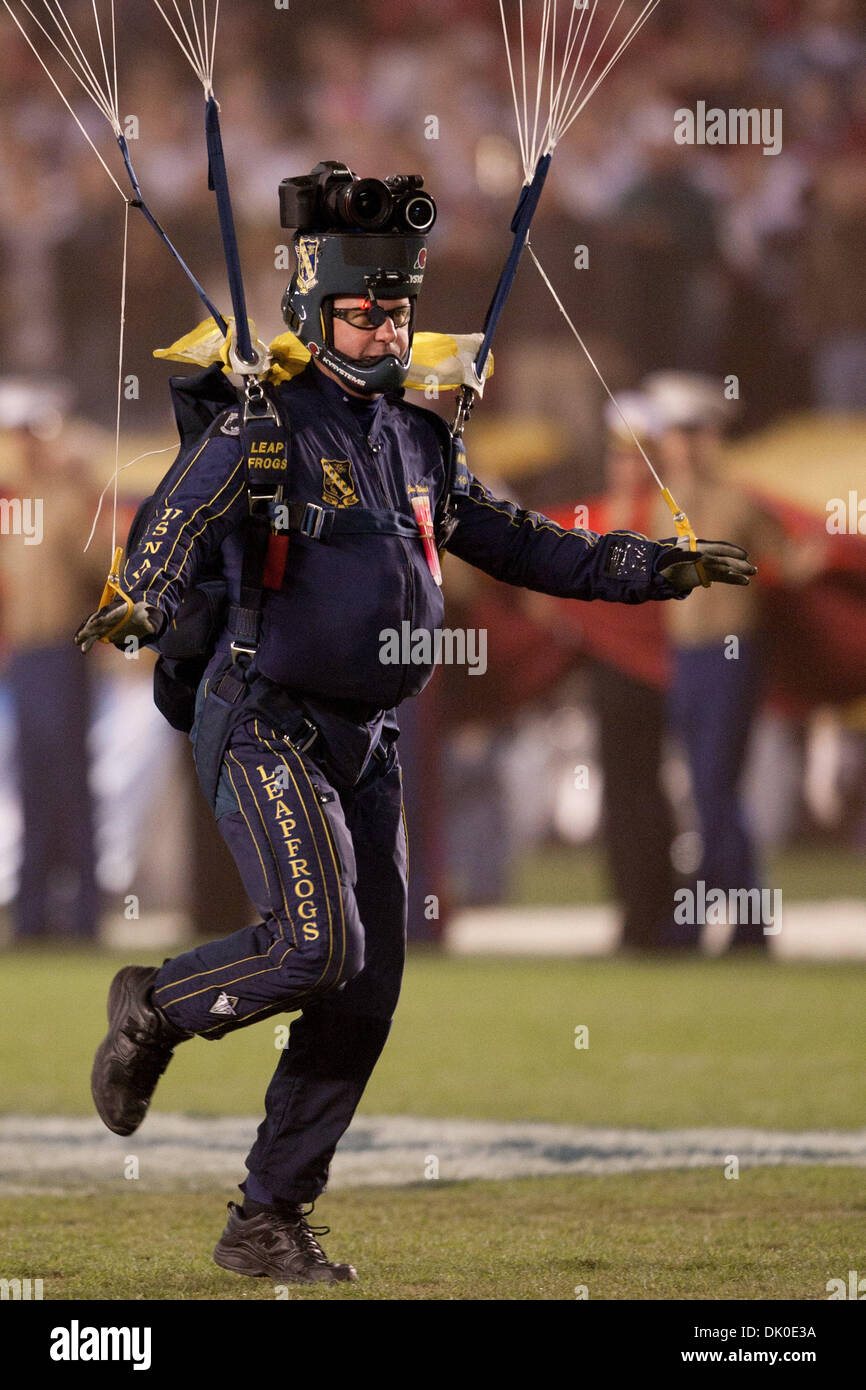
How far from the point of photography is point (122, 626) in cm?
314

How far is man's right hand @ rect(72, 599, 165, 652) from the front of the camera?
10.2ft

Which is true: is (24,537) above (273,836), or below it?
above

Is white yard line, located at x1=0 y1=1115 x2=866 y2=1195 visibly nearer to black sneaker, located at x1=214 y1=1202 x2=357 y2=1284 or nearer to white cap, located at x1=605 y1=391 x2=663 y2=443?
black sneaker, located at x1=214 y1=1202 x2=357 y2=1284

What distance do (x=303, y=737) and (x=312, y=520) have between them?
398 mm

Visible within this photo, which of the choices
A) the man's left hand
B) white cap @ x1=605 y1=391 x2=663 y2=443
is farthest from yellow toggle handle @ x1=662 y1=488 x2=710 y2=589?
white cap @ x1=605 y1=391 x2=663 y2=443

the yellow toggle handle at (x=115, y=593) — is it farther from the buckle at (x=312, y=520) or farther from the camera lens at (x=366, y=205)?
the camera lens at (x=366, y=205)

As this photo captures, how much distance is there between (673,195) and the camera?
10.0m

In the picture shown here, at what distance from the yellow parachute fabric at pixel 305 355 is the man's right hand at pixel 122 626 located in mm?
647

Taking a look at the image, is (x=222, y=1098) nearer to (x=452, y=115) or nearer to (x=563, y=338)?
(x=563, y=338)

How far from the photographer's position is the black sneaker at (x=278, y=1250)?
11.9ft

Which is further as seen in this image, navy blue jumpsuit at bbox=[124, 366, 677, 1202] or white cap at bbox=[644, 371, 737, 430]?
white cap at bbox=[644, 371, 737, 430]

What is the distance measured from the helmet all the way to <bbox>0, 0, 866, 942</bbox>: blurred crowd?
6034mm
